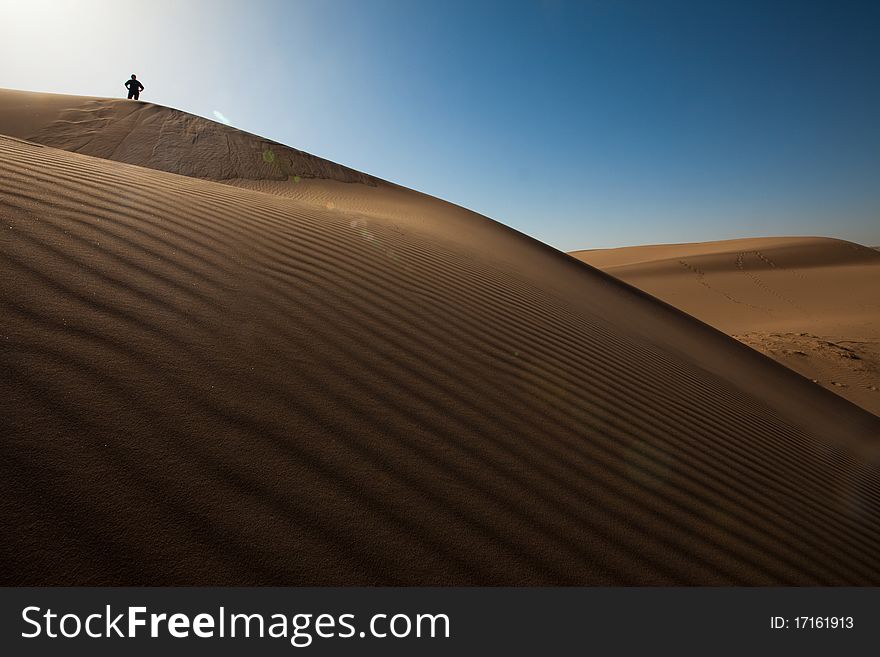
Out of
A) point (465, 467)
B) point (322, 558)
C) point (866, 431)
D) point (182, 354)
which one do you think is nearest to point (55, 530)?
point (322, 558)

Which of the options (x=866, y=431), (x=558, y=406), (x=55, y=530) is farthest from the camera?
(x=866, y=431)

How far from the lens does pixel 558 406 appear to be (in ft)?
8.30

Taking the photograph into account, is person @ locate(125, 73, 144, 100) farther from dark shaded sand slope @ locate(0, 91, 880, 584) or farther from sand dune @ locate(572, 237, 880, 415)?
sand dune @ locate(572, 237, 880, 415)

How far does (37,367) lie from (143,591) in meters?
0.93

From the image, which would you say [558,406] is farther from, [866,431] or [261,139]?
[261,139]

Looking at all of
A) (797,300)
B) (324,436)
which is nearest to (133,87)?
(324,436)

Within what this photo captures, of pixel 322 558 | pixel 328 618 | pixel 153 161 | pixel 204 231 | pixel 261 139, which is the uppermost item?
pixel 261 139

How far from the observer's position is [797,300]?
1777cm

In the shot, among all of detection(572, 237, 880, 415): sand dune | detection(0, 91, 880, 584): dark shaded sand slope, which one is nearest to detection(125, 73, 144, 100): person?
detection(0, 91, 880, 584): dark shaded sand slope

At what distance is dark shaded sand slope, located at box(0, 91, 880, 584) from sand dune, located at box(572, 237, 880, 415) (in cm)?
762

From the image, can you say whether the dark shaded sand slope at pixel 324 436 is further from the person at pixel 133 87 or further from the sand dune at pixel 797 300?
the person at pixel 133 87

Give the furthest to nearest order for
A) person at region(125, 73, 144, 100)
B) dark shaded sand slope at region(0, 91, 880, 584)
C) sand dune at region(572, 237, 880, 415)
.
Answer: person at region(125, 73, 144, 100) < sand dune at region(572, 237, 880, 415) < dark shaded sand slope at region(0, 91, 880, 584)

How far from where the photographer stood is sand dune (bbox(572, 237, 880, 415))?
919 cm

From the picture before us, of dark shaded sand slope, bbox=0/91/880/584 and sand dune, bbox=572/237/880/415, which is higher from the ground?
sand dune, bbox=572/237/880/415
